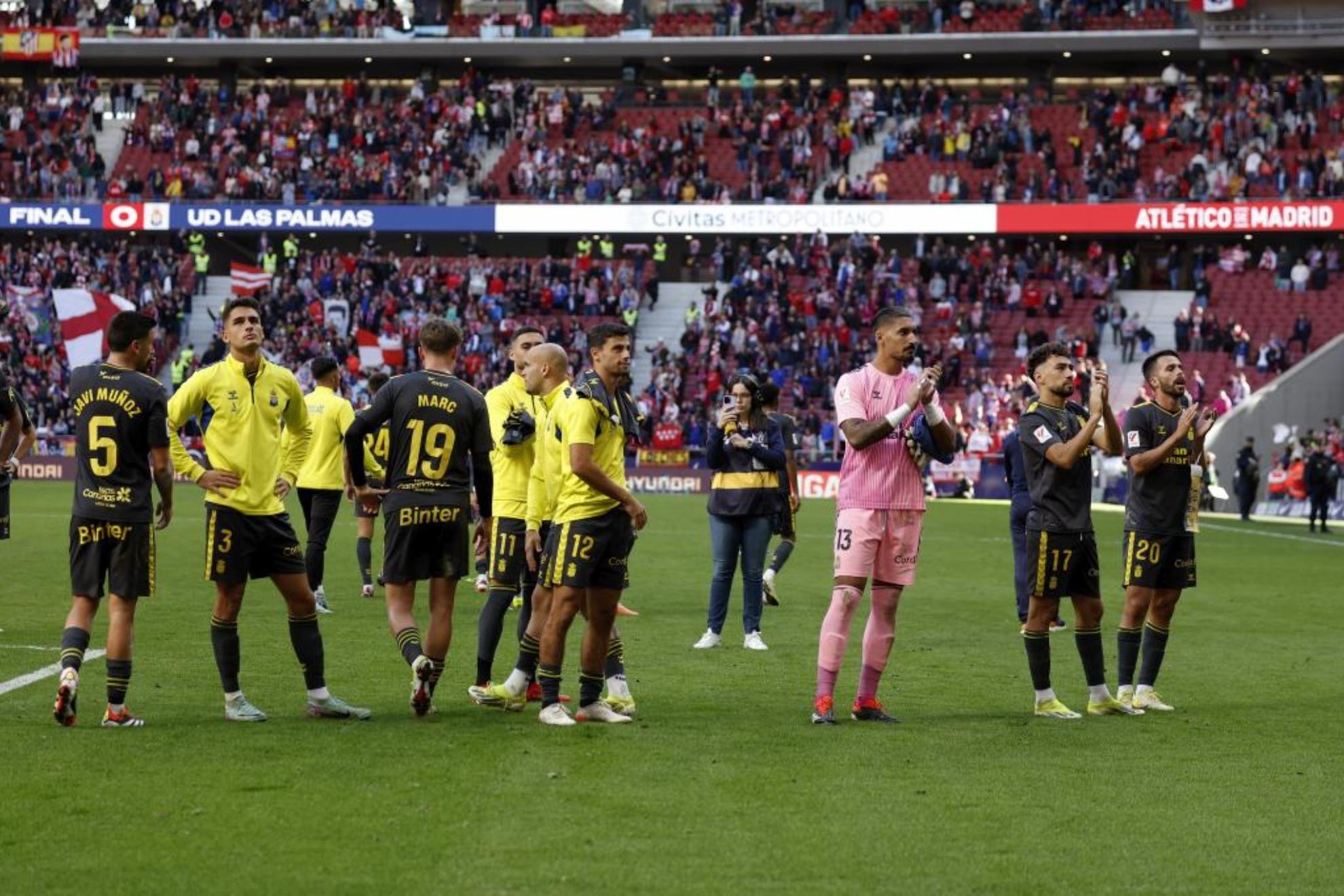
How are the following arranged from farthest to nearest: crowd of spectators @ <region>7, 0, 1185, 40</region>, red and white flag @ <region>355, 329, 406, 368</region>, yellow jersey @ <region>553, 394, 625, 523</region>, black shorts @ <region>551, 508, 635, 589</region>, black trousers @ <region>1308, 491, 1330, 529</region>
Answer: crowd of spectators @ <region>7, 0, 1185, 40</region>
red and white flag @ <region>355, 329, 406, 368</region>
black trousers @ <region>1308, 491, 1330, 529</region>
black shorts @ <region>551, 508, 635, 589</region>
yellow jersey @ <region>553, 394, 625, 523</region>

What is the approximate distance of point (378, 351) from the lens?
4600cm

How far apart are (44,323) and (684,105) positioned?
909 inches

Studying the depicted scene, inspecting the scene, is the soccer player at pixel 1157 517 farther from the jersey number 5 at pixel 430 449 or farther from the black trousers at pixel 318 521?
the black trousers at pixel 318 521

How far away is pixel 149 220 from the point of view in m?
59.7

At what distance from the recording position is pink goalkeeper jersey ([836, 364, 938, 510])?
1010 centimetres

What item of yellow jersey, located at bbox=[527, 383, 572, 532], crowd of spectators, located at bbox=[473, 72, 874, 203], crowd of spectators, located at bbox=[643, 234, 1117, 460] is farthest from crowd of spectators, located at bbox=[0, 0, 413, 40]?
yellow jersey, located at bbox=[527, 383, 572, 532]

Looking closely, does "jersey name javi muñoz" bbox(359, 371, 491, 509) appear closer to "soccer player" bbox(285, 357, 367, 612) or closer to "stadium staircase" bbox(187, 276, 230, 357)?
"soccer player" bbox(285, 357, 367, 612)

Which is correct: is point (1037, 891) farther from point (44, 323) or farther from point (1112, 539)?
point (44, 323)

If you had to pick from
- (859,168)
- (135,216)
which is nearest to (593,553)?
(859,168)

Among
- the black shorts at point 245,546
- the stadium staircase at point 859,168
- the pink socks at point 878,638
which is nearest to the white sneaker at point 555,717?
the black shorts at point 245,546

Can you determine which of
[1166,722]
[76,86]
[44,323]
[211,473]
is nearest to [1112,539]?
[1166,722]

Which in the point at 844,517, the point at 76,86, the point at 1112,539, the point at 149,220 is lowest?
the point at 1112,539

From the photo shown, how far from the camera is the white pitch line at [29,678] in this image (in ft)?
36.3

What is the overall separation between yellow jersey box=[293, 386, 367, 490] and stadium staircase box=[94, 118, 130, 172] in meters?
49.6
